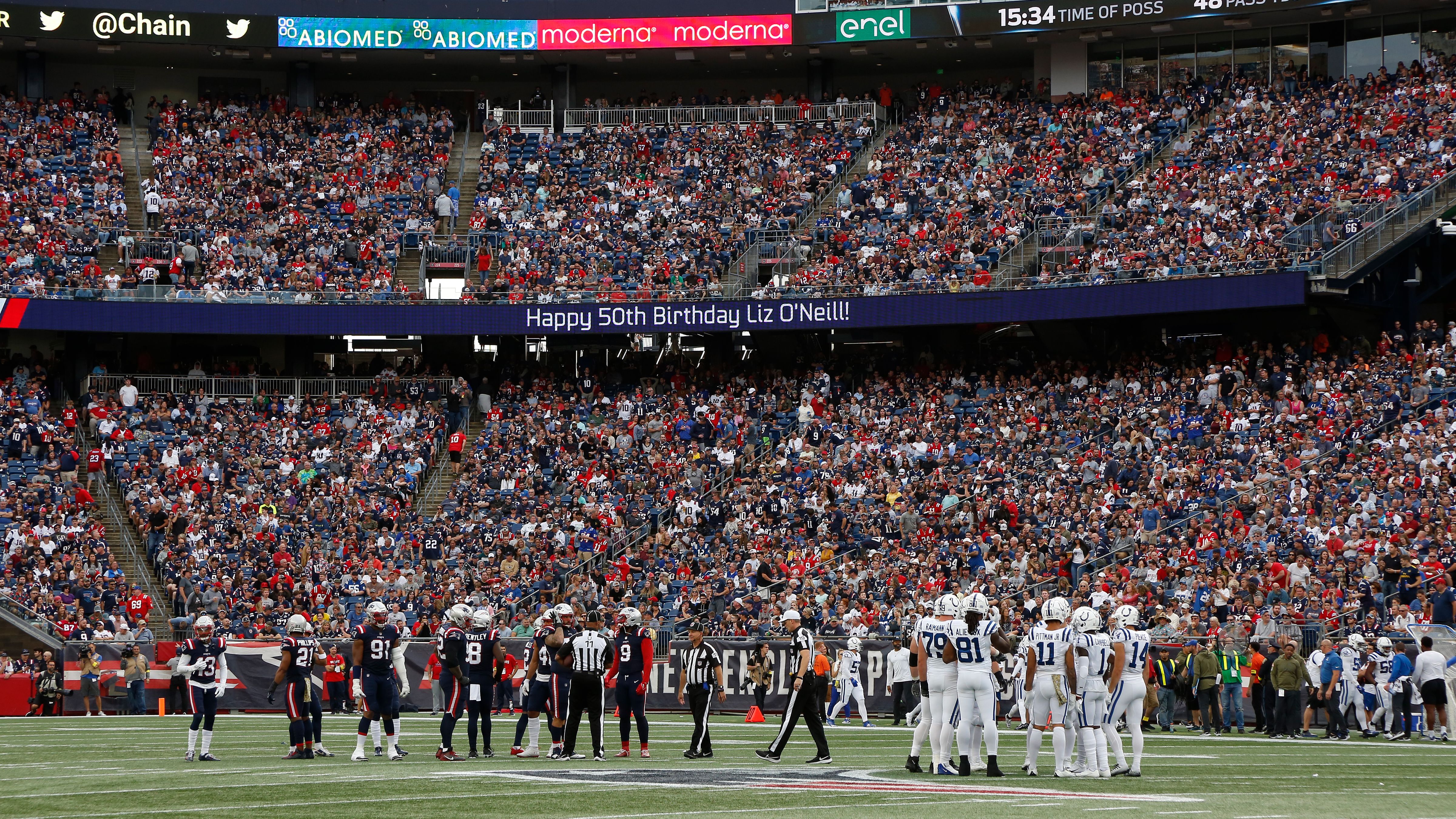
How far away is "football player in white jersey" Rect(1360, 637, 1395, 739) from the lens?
23047 mm

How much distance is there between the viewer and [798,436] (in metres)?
38.0

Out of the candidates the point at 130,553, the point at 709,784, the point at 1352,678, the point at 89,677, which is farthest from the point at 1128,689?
the point at 130,553

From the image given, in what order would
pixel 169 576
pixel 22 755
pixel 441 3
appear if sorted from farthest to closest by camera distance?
pixel 441 3 → pixel 169 576 → pixel 22 755

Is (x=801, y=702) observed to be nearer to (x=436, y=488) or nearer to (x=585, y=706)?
(x=585, y=706)

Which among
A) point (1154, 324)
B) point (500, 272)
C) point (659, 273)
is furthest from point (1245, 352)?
point (500, 272)

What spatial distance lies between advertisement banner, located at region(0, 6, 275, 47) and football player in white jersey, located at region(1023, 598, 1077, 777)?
34.8 metres

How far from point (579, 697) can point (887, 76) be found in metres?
32.9

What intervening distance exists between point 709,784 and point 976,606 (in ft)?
9.30

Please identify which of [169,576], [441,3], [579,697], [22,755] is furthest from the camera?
[441,3]

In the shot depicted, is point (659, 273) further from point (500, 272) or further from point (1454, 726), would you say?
point (1454, 726)

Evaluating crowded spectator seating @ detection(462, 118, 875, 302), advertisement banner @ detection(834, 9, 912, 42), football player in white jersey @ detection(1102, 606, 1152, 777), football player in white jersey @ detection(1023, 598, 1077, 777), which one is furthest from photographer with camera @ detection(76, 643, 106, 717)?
advertisement banner @ detection(834, 9, 912, 42)

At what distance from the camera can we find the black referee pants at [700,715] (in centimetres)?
1827

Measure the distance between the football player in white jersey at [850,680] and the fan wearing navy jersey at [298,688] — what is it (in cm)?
976

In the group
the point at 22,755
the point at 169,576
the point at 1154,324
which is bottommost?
the point at 22,755
